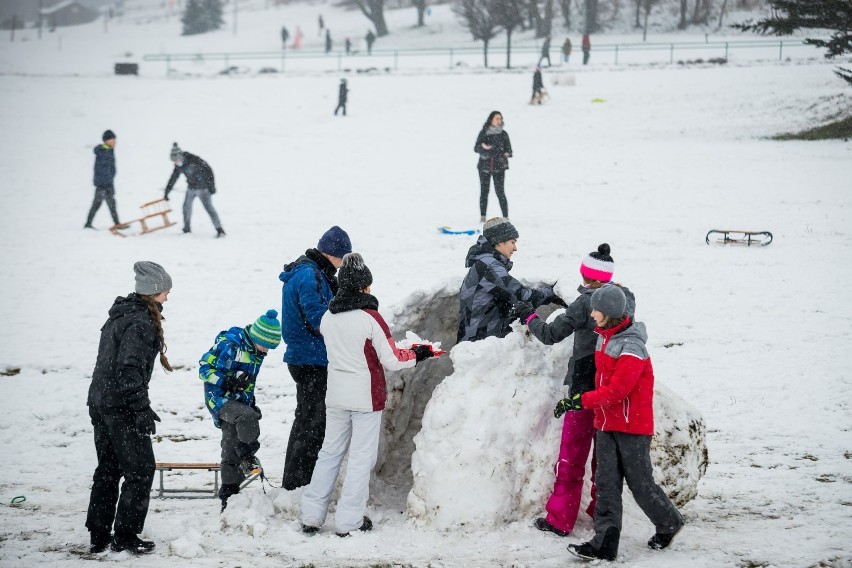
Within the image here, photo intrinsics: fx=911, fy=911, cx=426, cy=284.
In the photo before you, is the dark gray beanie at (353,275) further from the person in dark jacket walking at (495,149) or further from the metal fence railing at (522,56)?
the metal fence railing at (522,56)

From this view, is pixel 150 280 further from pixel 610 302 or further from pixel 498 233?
pixel 610 302

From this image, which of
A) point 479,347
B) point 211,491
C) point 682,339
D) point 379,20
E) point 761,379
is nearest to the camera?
point 479,347

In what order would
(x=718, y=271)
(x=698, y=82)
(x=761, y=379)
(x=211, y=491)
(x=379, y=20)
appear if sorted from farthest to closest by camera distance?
(x=379, y=20), (x=698, y=82), (x=718, y=271), (x=761, y=379), (x=211, y=491)

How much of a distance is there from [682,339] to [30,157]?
20.0 meters

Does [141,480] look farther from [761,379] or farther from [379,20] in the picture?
[379,20]

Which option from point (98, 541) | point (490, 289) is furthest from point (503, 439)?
point (98, 541)

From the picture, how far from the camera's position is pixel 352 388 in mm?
5340

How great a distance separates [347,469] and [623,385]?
1714mm

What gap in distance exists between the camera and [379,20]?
226ft

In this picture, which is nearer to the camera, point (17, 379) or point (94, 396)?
point (94, 396)

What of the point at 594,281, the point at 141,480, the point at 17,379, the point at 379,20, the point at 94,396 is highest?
the point at 379,20

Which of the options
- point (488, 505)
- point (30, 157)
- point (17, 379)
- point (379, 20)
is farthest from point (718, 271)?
point (379, 20)

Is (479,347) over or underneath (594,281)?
underneath

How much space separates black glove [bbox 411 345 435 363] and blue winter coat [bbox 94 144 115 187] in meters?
11.2
